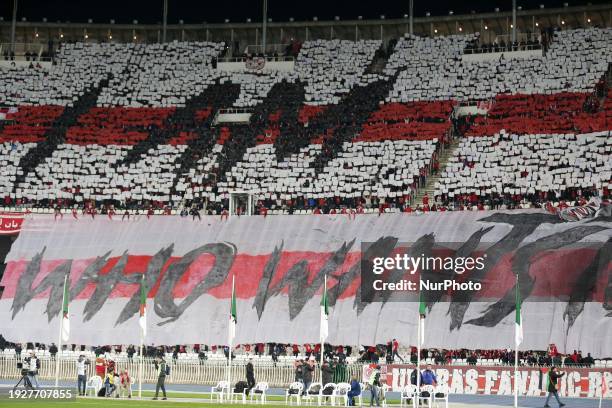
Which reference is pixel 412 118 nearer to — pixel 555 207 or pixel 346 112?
pixel 346 112

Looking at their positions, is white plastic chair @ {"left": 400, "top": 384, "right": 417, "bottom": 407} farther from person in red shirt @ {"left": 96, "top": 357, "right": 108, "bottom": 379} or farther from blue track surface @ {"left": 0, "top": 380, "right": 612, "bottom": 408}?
person in red shirt @ {"left": 96, "top": 357, "right": 108, "bottom": 379}

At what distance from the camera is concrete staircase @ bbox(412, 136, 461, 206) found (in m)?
64.9

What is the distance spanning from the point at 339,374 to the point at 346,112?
31222 mm

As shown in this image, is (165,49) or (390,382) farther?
(165,49)

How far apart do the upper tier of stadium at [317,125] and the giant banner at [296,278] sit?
3366mm

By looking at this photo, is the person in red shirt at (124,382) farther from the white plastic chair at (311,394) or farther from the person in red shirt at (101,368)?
the white plastic chair at (311,394)

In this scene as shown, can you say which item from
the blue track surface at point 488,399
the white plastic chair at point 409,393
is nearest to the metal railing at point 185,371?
the blue track surface at point 488,399

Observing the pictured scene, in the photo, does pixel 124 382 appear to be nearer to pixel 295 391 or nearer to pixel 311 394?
pixel 295 391

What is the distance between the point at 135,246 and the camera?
205 feet

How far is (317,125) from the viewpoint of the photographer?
245 ft

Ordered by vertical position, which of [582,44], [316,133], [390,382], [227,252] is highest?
[582,44]

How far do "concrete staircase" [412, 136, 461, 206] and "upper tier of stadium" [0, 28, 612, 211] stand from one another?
0.14 m

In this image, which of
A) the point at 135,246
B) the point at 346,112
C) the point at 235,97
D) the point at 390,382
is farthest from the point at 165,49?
the point at 390,382

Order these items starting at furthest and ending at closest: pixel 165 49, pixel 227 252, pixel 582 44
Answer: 1. pixel 165 49
2. pixel 582 44
3. pixel 227 252
